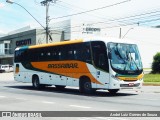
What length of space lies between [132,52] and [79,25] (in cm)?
4821

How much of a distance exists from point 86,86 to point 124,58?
2.88m

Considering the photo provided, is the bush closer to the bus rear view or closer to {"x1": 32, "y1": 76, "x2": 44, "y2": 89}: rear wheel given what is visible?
{"x1": 32, "y1": 76, "x2": 44, "y2": 89}: rear wheel

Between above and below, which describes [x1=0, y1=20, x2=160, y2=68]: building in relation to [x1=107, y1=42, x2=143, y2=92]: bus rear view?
above

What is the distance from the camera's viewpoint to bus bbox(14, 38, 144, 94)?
19.9m

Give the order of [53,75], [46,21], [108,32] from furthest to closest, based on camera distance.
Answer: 1. [108,32]
2. [46,21]
3. [53,75]

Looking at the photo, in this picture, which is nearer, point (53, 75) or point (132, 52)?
point (132, 52)

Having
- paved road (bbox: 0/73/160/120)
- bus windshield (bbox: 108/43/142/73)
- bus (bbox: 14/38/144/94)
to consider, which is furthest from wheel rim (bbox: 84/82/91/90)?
bus windshield (bbox: 108/43/142/73)

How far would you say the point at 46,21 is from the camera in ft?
137

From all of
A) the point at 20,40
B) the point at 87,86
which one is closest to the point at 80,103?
the point at 87,86

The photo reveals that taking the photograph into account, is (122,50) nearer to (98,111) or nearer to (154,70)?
(98,111)

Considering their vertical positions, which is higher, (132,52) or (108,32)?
(108,32)

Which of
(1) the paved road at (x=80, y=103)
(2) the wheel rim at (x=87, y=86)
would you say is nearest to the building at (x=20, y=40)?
(2) the wheel rim at (x=87, y=86)

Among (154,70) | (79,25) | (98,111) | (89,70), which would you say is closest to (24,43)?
(79,25)

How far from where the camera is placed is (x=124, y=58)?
797 inches
